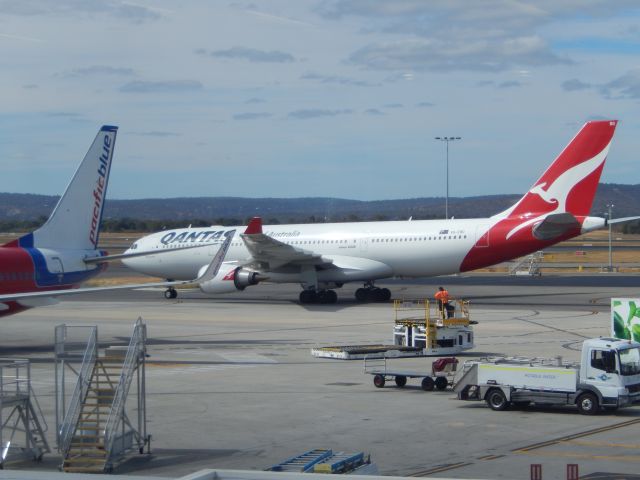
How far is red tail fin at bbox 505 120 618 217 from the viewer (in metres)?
50.2

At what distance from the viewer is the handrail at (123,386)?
58.9 feet

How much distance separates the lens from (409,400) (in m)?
24.8

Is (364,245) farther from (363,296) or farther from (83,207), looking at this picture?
(83,207)

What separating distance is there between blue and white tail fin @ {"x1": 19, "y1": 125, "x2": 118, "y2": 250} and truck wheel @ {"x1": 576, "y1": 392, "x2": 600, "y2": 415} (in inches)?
778

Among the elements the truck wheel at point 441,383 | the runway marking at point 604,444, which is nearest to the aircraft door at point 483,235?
the truck wheel at point 441,383

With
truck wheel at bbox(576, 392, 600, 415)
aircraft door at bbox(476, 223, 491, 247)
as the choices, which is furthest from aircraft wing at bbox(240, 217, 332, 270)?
truck wheel at bbox(576, 392, 600, 415)

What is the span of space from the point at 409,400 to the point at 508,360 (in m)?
2.53

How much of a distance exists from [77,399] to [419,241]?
3577 cm

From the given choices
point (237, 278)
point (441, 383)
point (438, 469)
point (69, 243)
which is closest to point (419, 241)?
point (237, 278)

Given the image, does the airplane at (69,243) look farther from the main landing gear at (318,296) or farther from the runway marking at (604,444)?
Result: the main landing gear at (318,296)

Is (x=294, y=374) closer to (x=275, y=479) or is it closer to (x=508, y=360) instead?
(x=508, y=360)

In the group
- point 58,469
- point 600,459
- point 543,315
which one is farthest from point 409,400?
point 543,315

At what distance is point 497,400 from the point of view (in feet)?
76.6

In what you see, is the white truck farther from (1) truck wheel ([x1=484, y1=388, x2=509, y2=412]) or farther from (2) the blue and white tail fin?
(2) the blue and white tail fin
